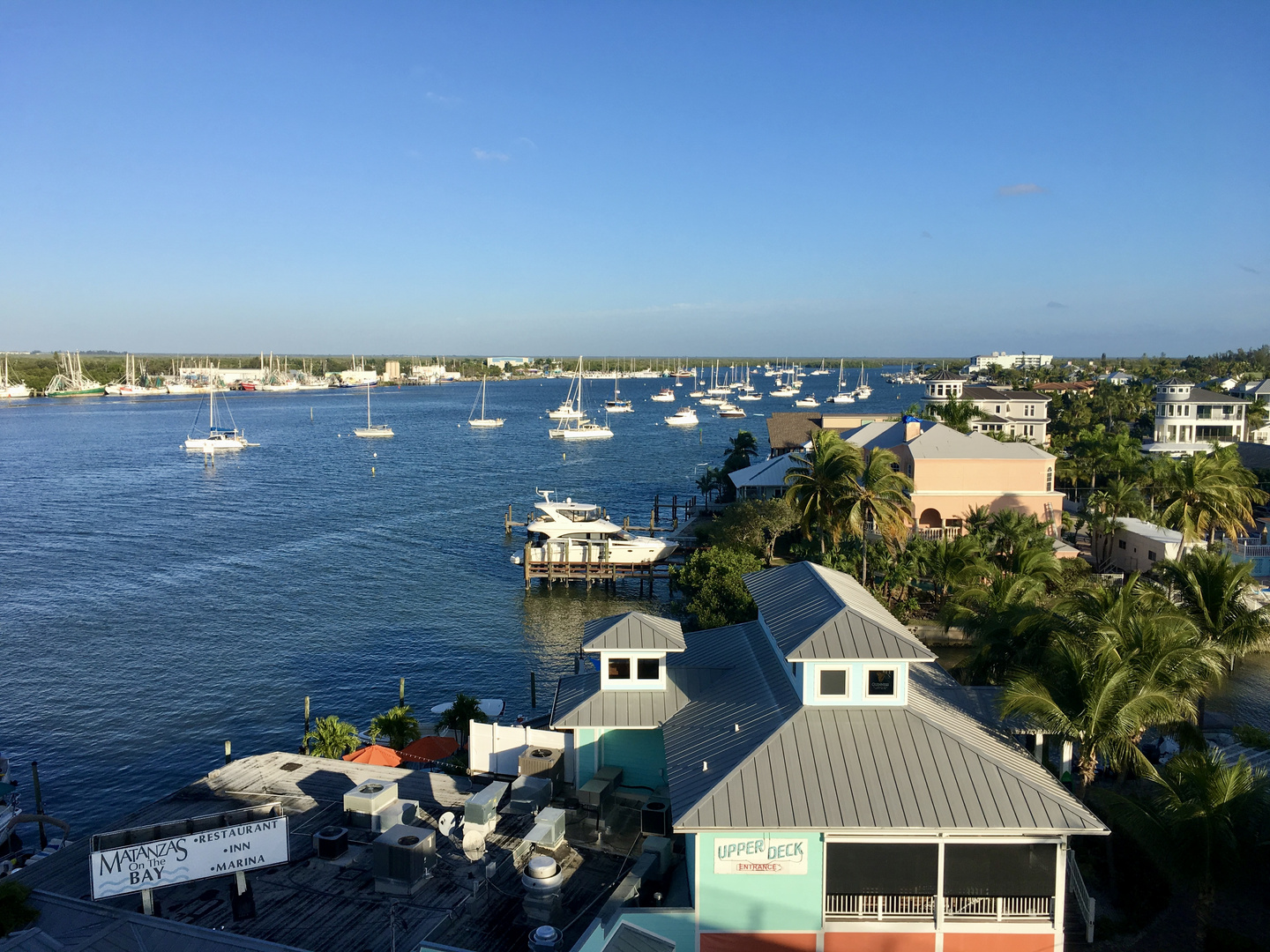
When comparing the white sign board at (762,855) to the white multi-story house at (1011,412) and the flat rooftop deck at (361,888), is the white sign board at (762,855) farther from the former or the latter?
the white multi-story house at (1011,412)

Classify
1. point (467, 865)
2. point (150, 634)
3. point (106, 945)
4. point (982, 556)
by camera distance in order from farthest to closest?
1. point (150, 634)
2. point (982, 556)
3. point (467, 865)
4. point (106, 945)

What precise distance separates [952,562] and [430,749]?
23779 millimetres

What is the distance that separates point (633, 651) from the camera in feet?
64.6

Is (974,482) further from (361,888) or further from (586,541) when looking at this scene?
(361,888)

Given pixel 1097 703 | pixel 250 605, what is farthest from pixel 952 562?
pixel 250 605

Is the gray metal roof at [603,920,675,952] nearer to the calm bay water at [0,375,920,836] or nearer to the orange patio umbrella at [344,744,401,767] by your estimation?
the orange patio umbrella at [344,744,401,767]

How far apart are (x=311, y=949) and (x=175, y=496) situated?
81165mm

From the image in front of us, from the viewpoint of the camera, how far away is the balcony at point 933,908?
15.2 m

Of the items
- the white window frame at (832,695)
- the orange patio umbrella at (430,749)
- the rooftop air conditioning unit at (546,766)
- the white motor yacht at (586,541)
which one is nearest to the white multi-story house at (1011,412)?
the white motor yacht at (586,541)

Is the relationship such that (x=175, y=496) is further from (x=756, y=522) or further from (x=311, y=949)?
(x=311, y=949)

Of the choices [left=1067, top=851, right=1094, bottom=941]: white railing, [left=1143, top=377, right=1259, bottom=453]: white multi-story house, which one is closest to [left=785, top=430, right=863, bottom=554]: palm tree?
[left=1067, top=851, right=1094, bottom=941]: white railing

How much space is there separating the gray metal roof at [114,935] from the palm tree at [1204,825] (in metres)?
14.3

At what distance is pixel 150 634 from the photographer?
44.9m

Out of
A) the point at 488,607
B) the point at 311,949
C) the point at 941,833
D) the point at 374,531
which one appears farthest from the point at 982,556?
the point at 374,531
